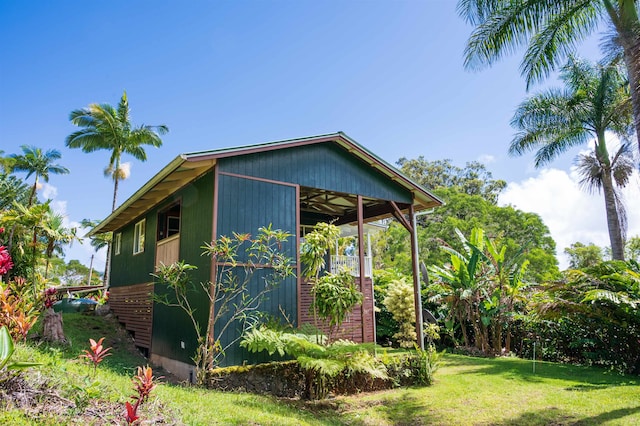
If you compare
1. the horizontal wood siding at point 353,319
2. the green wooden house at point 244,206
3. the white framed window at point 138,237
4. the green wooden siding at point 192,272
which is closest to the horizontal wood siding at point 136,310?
the green wooden house at point 244,206

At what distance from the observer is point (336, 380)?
925 centimetres

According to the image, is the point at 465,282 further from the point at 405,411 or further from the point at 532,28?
the point at 532,28

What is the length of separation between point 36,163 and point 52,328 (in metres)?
24.3

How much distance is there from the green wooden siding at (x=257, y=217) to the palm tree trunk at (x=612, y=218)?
11.2 meters

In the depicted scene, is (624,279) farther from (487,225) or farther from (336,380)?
(487,225)

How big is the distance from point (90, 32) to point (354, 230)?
994 centimetres

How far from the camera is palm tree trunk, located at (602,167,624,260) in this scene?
1460 centimetres

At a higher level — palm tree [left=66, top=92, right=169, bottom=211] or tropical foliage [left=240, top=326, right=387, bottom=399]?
palm tree [left=66, top=92, right=169, bottom=211]

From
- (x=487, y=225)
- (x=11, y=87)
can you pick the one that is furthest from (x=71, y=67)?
(x=487, y=225)

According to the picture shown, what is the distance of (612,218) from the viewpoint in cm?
1499

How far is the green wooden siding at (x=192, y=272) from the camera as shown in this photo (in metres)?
9.27

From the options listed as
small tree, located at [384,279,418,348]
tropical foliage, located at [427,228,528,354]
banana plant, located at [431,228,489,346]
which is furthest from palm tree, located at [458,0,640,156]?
small tree, located at [384,279,418,348]

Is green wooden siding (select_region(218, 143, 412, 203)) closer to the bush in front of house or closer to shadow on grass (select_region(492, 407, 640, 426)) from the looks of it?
the bush in front of house

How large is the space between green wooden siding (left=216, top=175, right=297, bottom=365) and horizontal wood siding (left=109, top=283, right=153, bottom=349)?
338 centimetres
